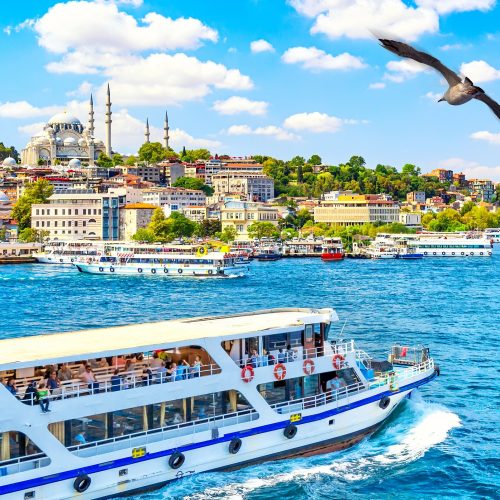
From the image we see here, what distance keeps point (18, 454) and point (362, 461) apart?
5502 mm

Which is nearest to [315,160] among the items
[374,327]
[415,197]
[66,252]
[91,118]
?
[415,197]

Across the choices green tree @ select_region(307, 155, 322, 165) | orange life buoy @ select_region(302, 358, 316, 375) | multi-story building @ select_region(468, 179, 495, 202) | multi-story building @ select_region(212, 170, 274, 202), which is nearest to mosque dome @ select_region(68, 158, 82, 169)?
multi-story building @ select_region(212, 170, 274, 202)

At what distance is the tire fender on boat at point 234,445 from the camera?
13.1 metres

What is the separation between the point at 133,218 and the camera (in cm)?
9850

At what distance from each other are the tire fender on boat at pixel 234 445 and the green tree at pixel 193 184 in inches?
4764

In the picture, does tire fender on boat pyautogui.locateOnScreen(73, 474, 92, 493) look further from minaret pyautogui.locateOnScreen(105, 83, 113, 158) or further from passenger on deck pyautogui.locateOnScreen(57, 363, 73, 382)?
minaret pyautogui.locateOnScreen(105, 83, 113, 158)

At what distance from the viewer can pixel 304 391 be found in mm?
14586

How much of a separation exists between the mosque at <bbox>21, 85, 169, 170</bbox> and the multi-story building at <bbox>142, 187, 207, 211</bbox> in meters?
29.7

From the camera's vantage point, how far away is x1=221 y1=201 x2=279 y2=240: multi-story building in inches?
4323

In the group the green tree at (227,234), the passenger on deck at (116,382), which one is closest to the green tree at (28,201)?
the green tree at (227,234)

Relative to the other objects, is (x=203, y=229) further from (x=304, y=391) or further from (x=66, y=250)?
(x=304, y=391)

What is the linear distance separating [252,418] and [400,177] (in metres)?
162

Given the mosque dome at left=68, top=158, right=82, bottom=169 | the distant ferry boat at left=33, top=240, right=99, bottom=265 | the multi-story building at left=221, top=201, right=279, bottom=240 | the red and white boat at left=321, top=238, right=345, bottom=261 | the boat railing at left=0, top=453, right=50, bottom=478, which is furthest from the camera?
the mosque dome at left=68, top=158, right=82, bottom=169

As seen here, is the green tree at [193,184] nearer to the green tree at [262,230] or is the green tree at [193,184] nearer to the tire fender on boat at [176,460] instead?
the green tree at [262,230]
